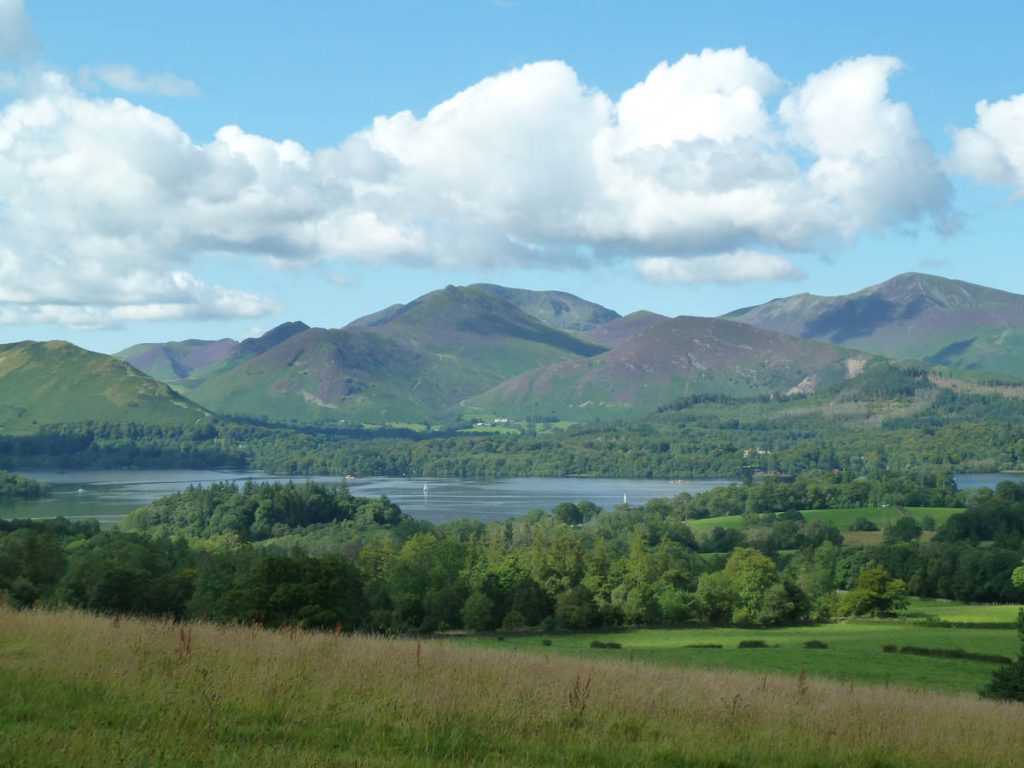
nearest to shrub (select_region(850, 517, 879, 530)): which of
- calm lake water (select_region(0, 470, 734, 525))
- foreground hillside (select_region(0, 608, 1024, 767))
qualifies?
calm lake water (select_region(0, 470, 734, 525))

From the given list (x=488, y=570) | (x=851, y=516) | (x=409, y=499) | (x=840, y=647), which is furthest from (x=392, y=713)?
(x=409, y=499)

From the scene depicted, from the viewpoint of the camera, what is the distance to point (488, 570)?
6688cm

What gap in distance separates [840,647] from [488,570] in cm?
2661

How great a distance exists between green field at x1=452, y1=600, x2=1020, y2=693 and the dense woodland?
5.02 m

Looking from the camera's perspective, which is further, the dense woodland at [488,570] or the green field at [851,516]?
the green field at [851,516]

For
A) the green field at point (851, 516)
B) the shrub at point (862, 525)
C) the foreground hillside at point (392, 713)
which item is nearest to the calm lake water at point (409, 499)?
the green field at point (851, 516)

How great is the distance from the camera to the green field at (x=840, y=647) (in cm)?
3328

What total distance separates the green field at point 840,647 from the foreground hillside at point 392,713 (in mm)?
14821

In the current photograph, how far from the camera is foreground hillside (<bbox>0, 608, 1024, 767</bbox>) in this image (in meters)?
8.39

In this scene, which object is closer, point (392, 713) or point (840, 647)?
point (392, 713)

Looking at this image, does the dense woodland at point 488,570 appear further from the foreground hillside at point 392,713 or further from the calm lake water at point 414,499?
the calm lake water at point 414,499

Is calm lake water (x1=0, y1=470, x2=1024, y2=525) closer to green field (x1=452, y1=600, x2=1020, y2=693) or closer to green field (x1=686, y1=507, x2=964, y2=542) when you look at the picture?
green field (x1=686, y1=507, x2=964, y2=542)

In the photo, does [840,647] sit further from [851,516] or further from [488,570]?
[851,516]

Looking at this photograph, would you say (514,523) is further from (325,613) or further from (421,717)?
(421,717)
